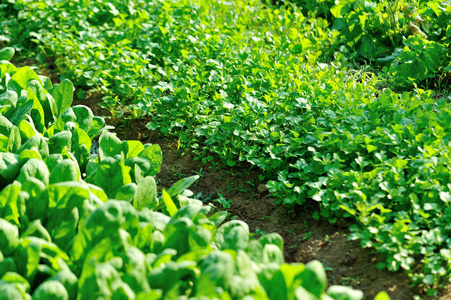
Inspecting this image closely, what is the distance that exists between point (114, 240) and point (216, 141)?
1594mm

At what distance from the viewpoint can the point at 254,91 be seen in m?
3.90

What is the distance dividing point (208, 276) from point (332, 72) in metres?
2.69

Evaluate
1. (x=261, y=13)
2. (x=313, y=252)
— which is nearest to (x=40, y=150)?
(x=313, y=252)

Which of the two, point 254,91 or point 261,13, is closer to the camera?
point 254,91

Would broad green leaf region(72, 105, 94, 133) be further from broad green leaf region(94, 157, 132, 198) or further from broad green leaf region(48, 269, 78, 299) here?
broad green leaf region(48, 269, 78, 299)

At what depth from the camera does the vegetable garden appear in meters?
2.24

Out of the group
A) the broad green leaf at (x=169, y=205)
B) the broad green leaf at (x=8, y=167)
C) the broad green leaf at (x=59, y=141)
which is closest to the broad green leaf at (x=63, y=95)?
the broad green leaf at (x=59, y=141)

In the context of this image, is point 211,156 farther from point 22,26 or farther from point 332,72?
point 22,26

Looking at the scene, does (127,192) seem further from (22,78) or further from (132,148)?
(22,78)

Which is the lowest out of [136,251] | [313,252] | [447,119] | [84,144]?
[313,252]

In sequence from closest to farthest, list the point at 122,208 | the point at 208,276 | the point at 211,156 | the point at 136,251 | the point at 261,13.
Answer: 1. the point at 208,276
2. the point at 136,251
3. the point at 122,208
4. the point at 211,156
5. the point at 261,13

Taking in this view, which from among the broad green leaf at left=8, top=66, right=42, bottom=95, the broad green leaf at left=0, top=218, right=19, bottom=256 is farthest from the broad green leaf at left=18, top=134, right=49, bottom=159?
the broad green leaf at left=8, top=66, right=42, bottom=95

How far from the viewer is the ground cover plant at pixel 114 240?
6.77 ft

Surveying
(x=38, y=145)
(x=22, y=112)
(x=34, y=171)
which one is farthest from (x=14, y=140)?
(x=34, y=171)
